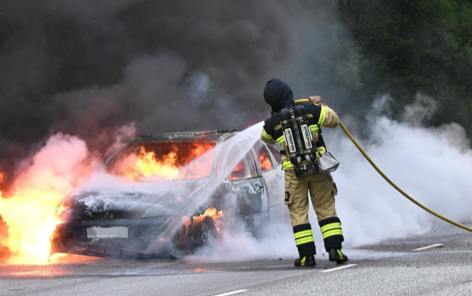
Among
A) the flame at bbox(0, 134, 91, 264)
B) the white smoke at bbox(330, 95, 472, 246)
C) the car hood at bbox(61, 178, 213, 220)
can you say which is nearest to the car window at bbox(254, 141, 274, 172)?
the white smoke at bbox(330, 95, 472, 246)

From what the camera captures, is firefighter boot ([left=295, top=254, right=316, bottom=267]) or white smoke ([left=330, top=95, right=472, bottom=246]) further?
white smoke ([left=330, top=95, right=472, bottom=246])

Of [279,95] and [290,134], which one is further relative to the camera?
[279,95]

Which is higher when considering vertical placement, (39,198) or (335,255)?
(39,198)

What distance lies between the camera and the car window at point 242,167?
414 inches

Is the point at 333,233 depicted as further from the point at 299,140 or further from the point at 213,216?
the point at 213,216

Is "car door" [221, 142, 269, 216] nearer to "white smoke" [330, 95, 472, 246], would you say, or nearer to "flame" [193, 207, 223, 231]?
"flame" [193, 207, 223, 231]

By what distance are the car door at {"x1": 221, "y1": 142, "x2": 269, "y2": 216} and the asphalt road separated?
4.15 ft

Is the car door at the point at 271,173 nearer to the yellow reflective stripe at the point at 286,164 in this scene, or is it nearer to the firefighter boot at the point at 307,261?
the yellow reflective stripe at the point at 286,164

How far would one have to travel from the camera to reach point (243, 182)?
10.6m

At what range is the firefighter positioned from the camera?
27.4ft

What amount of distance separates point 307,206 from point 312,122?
2.77ft

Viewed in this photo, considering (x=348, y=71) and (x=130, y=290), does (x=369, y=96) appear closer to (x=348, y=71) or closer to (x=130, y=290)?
(x=348, y=71)

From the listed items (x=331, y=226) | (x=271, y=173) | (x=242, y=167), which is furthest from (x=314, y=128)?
(x=271, y=173)

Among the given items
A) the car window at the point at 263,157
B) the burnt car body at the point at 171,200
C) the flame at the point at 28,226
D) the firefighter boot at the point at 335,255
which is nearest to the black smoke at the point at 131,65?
the flame at the point at 28,226
